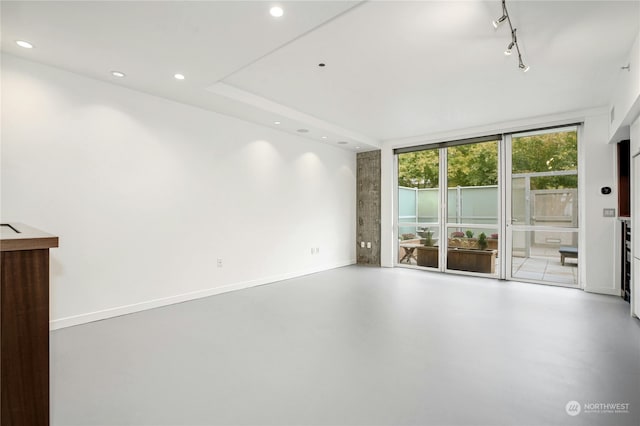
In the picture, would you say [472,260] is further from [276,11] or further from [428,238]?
[276,11]

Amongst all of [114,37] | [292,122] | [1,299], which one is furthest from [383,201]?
[1,299]

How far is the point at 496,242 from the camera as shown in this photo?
5.98m

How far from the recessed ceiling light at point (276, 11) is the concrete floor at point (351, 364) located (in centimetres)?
273

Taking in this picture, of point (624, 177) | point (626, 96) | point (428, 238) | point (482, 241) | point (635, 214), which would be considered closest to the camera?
point (626, 96)

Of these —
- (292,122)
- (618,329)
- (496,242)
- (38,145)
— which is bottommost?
(618,329)

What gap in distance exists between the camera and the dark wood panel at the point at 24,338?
1300 mm

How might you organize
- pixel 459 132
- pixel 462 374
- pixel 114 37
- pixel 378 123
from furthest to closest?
pixel 459 132, pixel 378 123, pixel 114 37, pixel 462 374

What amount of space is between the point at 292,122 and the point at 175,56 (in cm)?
234

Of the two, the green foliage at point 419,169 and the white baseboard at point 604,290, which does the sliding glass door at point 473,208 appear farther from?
the white baseboard at point 604,290

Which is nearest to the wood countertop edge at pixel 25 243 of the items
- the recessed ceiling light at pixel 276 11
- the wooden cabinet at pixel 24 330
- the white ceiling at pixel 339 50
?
the wooden cabinet at pixel 24 330

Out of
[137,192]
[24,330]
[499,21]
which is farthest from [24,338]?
[499,21]

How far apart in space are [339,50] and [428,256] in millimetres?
4976

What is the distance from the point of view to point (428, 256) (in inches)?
270

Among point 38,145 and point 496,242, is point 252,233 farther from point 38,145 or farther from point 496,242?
point 496,242
